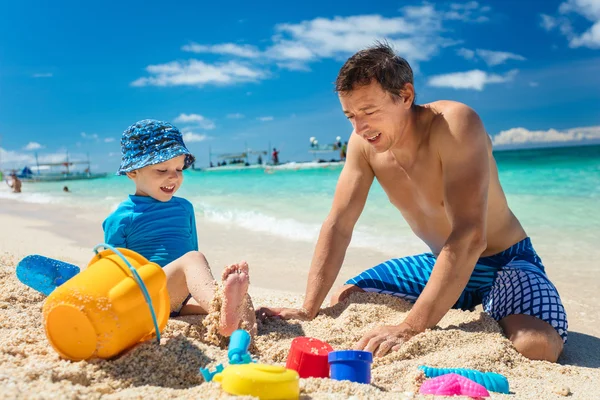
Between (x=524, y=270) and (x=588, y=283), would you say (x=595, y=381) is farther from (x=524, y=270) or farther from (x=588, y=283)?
(x=588, y=283)

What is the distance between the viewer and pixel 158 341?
1.91 meters

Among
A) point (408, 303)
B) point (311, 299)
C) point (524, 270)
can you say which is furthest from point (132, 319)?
point (524, 270)

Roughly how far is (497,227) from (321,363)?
1608 mm

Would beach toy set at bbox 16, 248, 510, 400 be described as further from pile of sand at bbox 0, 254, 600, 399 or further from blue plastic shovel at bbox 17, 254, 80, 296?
A: blue plastic shovel at bbox 17, 254, 80, 296

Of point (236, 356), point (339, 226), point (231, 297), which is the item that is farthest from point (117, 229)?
point (236, 356)

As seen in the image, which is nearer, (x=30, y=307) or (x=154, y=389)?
→ (x=154, y=389)

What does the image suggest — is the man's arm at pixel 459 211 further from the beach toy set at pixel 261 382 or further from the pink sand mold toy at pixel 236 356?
the beach toy set at pixel 261 382

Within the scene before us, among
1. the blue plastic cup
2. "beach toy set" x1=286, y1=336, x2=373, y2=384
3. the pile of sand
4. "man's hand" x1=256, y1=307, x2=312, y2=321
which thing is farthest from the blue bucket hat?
the blue plastic cup

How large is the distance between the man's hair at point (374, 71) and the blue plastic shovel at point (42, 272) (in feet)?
5.29

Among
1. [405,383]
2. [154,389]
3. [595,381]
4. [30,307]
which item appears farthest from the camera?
[30,307]

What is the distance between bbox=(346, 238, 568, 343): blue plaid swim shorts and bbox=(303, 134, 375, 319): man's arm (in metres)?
0.31

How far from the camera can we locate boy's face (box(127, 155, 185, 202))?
9.27ft

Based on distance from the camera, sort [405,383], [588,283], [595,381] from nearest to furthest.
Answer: [405,383] < [595,381] < [588,283]

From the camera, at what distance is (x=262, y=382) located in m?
1.46
